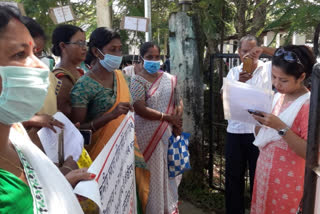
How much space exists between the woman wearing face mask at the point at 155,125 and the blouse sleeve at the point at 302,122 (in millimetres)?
1302

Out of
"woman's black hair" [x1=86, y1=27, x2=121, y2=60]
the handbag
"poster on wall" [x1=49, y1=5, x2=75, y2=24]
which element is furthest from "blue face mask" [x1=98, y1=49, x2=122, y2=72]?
"poster on wall" [x1=49, y1=5, x2=75, y2=24]

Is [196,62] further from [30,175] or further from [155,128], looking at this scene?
[30,175]

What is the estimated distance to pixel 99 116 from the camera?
2.22m

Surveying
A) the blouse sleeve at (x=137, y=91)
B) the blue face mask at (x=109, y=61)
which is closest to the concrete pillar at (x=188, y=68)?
the blouse sleeve at (x=137, y=91)

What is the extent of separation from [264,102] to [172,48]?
5.93ft

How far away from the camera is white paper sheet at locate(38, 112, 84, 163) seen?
1.49 metres

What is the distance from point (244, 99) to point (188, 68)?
59.8 inches

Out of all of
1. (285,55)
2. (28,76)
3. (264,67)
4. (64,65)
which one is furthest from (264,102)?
(64,65)

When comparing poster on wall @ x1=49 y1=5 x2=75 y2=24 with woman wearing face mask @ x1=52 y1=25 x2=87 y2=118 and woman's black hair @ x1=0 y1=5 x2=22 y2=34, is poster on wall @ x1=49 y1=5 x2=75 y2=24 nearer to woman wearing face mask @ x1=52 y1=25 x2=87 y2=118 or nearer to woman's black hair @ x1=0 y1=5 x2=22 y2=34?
woman wearing face mask @ x1=52 y1=25 x2=87 y2=118

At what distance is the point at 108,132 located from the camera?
217 centimetres

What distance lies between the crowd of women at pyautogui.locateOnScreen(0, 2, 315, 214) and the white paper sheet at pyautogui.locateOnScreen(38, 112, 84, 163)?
1.5 inches

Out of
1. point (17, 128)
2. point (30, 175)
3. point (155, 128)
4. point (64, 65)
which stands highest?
point (64, 65)

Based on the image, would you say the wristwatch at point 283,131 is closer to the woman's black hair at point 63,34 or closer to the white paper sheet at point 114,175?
the white paper sheet at point 114,175

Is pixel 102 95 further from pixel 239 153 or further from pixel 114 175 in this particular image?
pixel 239 153
